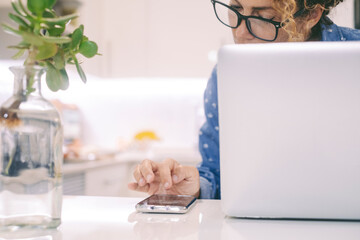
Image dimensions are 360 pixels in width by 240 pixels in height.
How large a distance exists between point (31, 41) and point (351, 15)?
3.00m

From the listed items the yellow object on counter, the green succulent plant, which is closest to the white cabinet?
the yellow object on counter

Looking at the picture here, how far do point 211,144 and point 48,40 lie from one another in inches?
31.0

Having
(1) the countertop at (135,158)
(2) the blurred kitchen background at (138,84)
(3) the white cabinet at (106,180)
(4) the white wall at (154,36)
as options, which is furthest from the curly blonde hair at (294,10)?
(4) the white wall at (154,36)

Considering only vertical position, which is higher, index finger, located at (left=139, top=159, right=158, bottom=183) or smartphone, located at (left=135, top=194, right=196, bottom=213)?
index finger, located at (left=139, top=159, right=158, bottom=183)

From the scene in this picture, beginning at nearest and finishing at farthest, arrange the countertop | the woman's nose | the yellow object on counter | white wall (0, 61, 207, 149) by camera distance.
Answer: the woman's nose < the countertop < the yellow object on counter < white wall (0, 61, 207, 149)

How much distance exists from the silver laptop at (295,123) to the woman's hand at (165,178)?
27 centimetres

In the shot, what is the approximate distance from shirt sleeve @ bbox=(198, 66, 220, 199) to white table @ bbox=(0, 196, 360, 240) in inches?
17.0

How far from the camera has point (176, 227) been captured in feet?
1.83

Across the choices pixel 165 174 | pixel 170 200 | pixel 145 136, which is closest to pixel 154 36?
pixel 145 136

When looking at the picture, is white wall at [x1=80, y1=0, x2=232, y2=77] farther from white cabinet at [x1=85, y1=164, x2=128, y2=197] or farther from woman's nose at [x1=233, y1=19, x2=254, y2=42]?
woman's nose at [x1=233, y1=19, x2=254, y2=42]


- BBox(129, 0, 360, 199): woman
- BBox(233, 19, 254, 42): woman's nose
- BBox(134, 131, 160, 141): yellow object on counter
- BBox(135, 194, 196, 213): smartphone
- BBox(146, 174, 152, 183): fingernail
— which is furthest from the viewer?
BBox(134, 131, 160, 141): yellow object on counter

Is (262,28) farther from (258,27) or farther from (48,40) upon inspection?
(48,40)

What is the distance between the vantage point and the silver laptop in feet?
1.90

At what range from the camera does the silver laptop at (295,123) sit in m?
0.58
